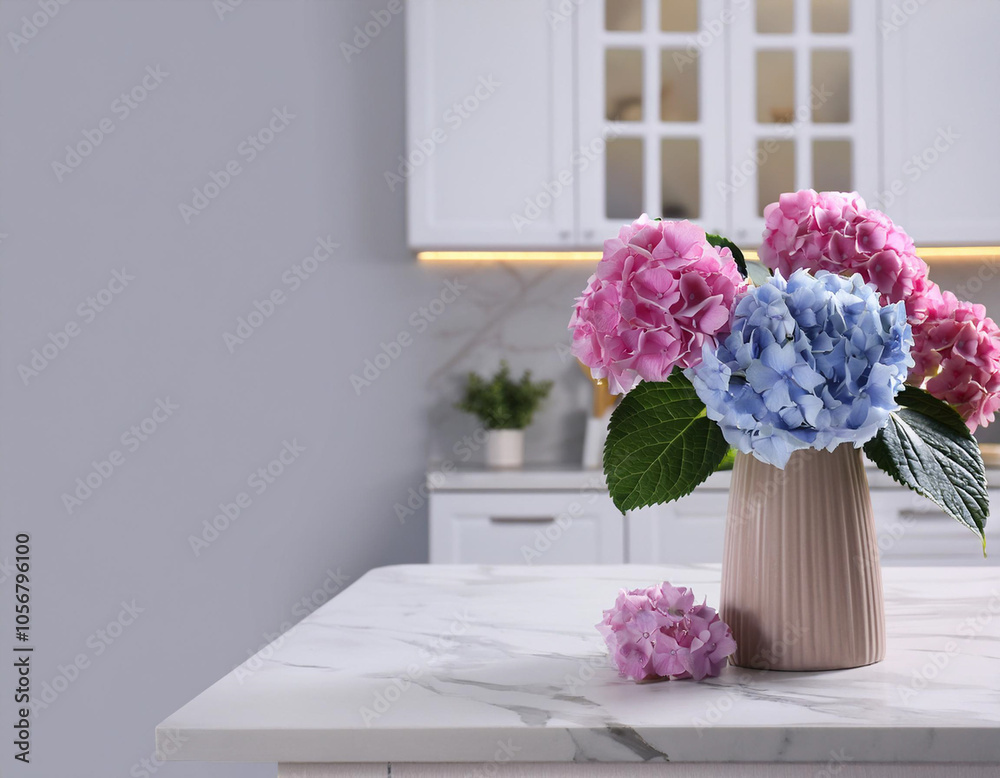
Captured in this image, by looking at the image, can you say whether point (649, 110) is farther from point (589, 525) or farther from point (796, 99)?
point (589, 525)

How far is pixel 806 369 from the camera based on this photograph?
2.04 feet

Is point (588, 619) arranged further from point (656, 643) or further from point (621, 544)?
point (621, 544)

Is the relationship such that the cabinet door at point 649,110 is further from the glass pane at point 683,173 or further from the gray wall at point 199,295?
the gray wall at point 199,295

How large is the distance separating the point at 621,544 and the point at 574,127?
45.1 inches

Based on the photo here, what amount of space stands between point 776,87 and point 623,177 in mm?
Result: 494

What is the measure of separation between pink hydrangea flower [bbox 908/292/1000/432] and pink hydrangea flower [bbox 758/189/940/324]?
0.02 metres

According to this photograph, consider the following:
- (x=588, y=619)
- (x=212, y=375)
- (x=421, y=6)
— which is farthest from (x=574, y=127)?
(x=588, y=619)

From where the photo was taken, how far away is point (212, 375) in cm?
269

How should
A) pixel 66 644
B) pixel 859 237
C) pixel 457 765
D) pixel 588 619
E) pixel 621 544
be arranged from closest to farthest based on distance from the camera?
pixel 457 765 → pixel 859 237 → pixel 588 619 → pixel 621 544 → pixel 66 644

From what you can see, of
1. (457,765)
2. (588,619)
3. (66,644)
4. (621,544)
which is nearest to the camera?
(457,765)

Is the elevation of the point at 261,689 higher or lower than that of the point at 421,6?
lower

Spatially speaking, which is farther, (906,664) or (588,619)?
(588,619)

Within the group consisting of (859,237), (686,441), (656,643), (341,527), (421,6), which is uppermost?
(421,6)

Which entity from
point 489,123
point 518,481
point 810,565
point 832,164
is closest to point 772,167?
point 832,164
